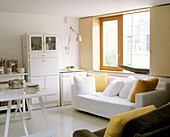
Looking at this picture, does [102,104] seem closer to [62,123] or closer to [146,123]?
[62,123]

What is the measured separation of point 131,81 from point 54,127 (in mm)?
1897

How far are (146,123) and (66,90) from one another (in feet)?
14.3

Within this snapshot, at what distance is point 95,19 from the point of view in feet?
21.7

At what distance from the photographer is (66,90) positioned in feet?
20.6

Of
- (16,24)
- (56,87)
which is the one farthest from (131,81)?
(16,24)

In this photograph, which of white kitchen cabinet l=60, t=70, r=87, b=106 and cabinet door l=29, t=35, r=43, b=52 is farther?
white kitchen cabinet l=60, t=70, r=87, b=106

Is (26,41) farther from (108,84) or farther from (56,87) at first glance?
(108,84)

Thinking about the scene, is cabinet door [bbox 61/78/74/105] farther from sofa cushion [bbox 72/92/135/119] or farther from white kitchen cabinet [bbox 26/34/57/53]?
white kitchen cabinet [bbox 26/34/57/53]

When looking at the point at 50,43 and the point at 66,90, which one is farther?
the point at 66,90

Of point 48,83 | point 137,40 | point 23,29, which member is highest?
point 23,29

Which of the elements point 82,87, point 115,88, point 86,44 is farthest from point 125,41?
point 82,87

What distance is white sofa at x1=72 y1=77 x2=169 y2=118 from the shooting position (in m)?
4.34

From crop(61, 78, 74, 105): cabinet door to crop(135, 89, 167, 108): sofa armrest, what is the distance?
2.45 metres

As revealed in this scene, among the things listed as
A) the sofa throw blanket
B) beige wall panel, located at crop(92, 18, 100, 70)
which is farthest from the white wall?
the sofa throw blanket
